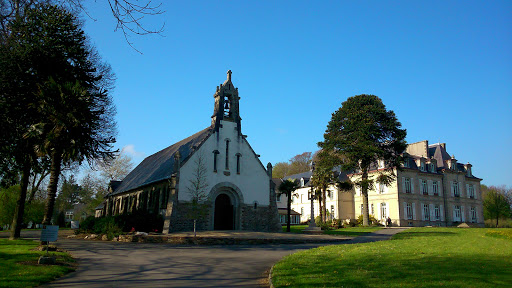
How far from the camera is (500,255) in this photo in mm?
12617

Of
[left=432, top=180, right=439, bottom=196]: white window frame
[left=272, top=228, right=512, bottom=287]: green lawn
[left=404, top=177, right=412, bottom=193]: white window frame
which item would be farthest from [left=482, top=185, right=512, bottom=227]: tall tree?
[left=272, top=228, right=512, bottom=287]: green lawn

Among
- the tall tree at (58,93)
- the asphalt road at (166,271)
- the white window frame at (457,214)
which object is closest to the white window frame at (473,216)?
the white window frame at (457,214)

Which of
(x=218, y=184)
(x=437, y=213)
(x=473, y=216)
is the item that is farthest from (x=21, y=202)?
(x=473, y=216)

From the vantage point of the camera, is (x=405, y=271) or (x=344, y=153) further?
(x=344, y=153)

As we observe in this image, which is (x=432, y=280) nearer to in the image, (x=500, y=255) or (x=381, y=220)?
(x=500, y=255)

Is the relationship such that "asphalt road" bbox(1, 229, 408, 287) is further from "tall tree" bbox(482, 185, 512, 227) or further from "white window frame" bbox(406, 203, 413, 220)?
"tall tree" bbox(482, 185, 512, 227)

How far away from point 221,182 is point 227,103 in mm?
8176

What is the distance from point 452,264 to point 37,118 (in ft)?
71.5

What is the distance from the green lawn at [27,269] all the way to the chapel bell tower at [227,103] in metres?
21.4

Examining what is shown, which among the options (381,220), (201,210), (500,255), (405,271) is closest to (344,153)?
(381,220)

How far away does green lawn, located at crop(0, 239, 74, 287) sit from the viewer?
9815mm

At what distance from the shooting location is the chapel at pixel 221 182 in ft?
99.0

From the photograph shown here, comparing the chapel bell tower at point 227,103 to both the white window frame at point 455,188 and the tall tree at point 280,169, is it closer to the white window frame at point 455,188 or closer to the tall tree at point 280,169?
the white window frame at point 455,188

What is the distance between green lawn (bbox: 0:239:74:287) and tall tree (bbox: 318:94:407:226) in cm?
3831
